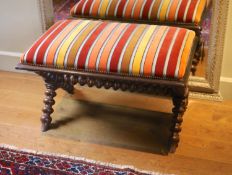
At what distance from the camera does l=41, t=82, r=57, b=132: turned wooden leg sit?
1.67 m

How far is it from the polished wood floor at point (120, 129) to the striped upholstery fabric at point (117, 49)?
367mm

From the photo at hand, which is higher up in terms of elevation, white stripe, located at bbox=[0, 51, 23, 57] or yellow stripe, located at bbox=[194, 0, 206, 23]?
yellow stripe, located at bbox=[194, 0, 206, 23]

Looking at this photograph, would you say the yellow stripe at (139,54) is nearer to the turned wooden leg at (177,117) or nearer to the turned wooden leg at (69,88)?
the turned wooden leg at (177,117)

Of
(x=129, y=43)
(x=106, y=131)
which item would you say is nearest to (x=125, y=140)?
(x=106, y=131)

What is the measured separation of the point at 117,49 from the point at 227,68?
0.66m

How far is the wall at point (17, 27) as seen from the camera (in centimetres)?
204

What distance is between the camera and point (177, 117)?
5.14 ft

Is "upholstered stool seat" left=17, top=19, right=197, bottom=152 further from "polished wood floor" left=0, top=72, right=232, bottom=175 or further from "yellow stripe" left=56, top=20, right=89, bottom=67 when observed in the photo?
"polished wood floor" left=0, top=72, right=232, bottom=175

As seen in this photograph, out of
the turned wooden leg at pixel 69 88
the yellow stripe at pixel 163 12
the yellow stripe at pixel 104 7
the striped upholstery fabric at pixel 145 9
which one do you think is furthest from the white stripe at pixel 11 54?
the yellow stripe at pixel 163 12

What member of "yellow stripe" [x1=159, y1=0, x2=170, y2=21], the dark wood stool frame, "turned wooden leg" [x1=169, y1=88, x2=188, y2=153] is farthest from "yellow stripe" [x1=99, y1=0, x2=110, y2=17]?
"turned wooden leg" [x1=169, y1=88, x2=188, y2=153]

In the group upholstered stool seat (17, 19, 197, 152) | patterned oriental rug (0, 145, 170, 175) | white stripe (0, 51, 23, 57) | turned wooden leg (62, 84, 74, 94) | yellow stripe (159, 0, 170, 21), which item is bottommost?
patterned oriental rug (0, 145, 170, 175)

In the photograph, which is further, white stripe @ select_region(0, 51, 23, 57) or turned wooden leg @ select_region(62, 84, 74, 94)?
white stripe @ select_region(0, 51, 23, 57)

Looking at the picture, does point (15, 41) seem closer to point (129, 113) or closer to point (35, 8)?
point (35, 8)

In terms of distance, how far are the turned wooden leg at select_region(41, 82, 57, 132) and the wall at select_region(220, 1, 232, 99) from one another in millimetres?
817
